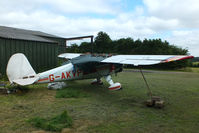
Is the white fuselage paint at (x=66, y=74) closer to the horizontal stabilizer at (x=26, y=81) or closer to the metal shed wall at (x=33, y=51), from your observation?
the horizontal stabilizer at (x=26, y=81)

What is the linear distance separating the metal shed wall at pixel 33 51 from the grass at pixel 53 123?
27.1ft

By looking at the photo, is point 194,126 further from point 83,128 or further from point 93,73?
point 93,73

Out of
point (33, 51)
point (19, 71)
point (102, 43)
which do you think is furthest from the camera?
point (102, 43)

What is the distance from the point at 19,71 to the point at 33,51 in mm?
5619

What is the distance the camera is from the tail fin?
743cm

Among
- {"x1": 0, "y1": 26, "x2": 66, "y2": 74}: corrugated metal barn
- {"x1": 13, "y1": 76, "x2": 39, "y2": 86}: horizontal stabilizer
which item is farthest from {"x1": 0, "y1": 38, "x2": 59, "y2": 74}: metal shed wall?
{"x1": 13, "y1": 76, "x2": 39, "y2": 86}: horizontal stabilizer

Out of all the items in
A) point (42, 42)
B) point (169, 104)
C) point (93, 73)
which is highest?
point (42, 42)

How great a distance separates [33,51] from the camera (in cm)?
1283

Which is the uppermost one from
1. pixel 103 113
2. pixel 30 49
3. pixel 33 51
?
pixel 30 49

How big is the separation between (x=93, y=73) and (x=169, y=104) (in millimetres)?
4246

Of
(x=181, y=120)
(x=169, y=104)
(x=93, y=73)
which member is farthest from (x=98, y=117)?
(x=93, y=73)

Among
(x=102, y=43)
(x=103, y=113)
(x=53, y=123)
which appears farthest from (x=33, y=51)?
(x=102, y=43)

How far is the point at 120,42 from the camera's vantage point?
43312 mm

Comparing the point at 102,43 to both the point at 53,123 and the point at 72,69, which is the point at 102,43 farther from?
the point at 53,123
